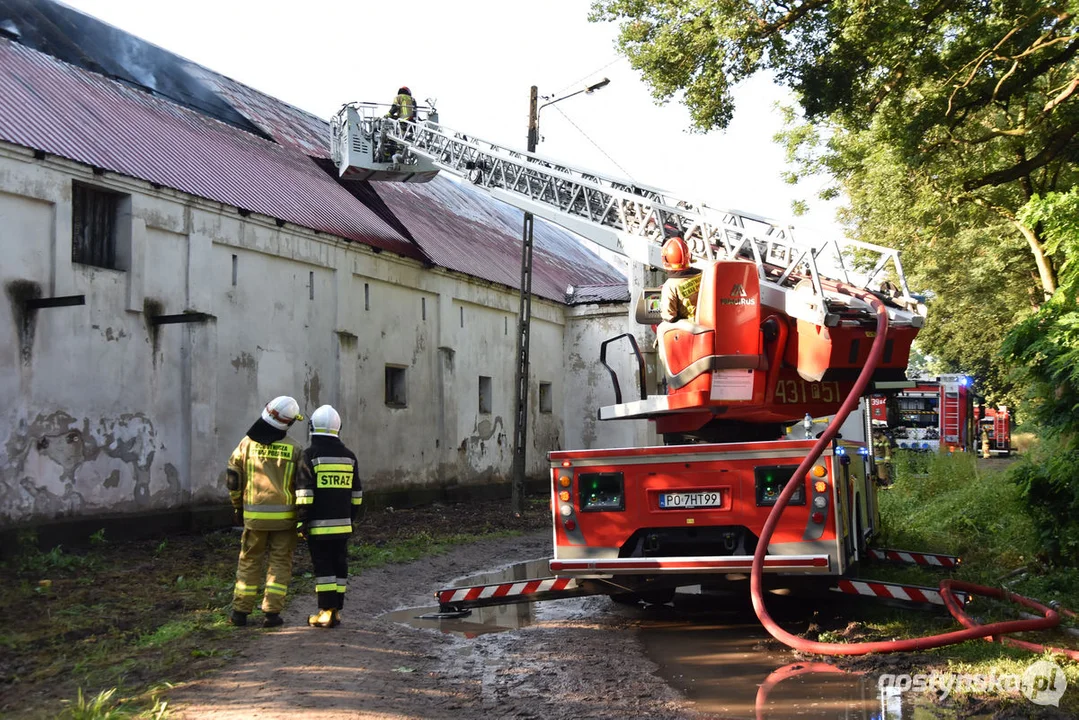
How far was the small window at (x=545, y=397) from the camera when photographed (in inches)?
1067

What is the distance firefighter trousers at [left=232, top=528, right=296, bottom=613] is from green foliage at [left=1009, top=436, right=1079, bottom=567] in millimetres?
6669

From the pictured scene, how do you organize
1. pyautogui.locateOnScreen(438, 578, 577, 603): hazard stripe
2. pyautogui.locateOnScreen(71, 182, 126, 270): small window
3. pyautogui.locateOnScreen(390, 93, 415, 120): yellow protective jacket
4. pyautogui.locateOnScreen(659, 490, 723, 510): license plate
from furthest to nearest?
pyautogui.locateOnScreen(390, 93, 415, 120): yellow protective jacket, pyautogui.locateOnScreen(71, 182, 126, 270): small window, pyautogui.locateOnScreen(438, 578, 577, 603): hazard stripe, pyautogui.locateOnScreen(659, 490, 723, 510): license plate

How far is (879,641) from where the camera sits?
6.86 meters

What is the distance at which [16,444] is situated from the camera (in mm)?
11703

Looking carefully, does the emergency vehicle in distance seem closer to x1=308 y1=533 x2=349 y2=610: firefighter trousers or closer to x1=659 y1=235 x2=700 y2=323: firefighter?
x1=659 y1=235 x2=700 y2=323: firefighter

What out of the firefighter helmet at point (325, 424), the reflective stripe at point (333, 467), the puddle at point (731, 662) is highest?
the firefighter helmet at point (325, 424)

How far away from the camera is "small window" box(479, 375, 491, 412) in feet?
77.2

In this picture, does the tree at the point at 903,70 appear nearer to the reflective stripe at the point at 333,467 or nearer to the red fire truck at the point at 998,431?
the reflective stripe at the point at 333,467

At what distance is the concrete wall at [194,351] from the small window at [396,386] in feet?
0.49

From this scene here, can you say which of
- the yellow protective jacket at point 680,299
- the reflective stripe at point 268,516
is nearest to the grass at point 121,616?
the reflective stripe at point 268,516

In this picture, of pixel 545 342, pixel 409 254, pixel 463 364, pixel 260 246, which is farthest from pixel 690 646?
pixel 545 342

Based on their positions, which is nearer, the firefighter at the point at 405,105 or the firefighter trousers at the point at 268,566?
the firefighter trousers at the point at 268,566

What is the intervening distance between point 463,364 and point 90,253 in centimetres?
Answer: 1032

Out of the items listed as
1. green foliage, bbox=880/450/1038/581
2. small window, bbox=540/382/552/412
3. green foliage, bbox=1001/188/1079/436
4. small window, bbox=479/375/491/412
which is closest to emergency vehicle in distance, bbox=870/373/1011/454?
small window, bbox=540/382/552/412
